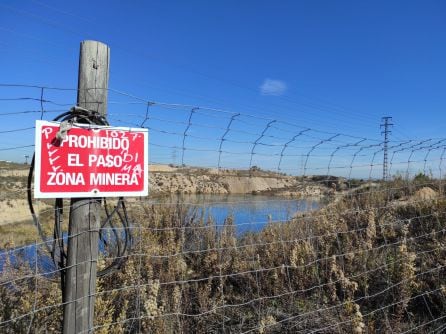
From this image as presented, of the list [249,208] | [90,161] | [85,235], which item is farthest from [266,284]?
[90,161]

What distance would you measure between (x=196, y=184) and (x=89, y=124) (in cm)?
232

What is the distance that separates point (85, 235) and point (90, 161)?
0.51 meters

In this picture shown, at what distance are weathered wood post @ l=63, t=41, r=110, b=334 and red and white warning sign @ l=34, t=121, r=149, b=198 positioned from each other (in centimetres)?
15

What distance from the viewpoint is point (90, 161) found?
2.65m

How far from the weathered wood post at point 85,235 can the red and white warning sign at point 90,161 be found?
0.15m

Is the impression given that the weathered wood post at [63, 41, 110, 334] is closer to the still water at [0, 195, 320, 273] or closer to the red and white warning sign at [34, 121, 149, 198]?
the red and white warning sign at [34, 121, 149, 198]

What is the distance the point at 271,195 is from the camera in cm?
533

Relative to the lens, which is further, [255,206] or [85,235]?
[255,206]

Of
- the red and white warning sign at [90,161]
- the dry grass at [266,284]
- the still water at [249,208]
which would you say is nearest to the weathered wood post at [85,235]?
the red and white warning sign at [90,161]

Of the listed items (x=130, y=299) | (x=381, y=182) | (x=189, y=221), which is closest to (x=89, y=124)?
(x=130, y=299)

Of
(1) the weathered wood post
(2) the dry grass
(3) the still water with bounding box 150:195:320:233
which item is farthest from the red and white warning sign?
(3) the still water with bounding box 150:195:320:233

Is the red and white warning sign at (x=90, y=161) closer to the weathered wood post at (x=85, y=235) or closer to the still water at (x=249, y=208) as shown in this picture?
the weathered wood post at (x=85, y=235)

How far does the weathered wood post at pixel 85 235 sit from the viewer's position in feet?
9.04

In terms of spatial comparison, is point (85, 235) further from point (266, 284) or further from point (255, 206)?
point (255, 206)
